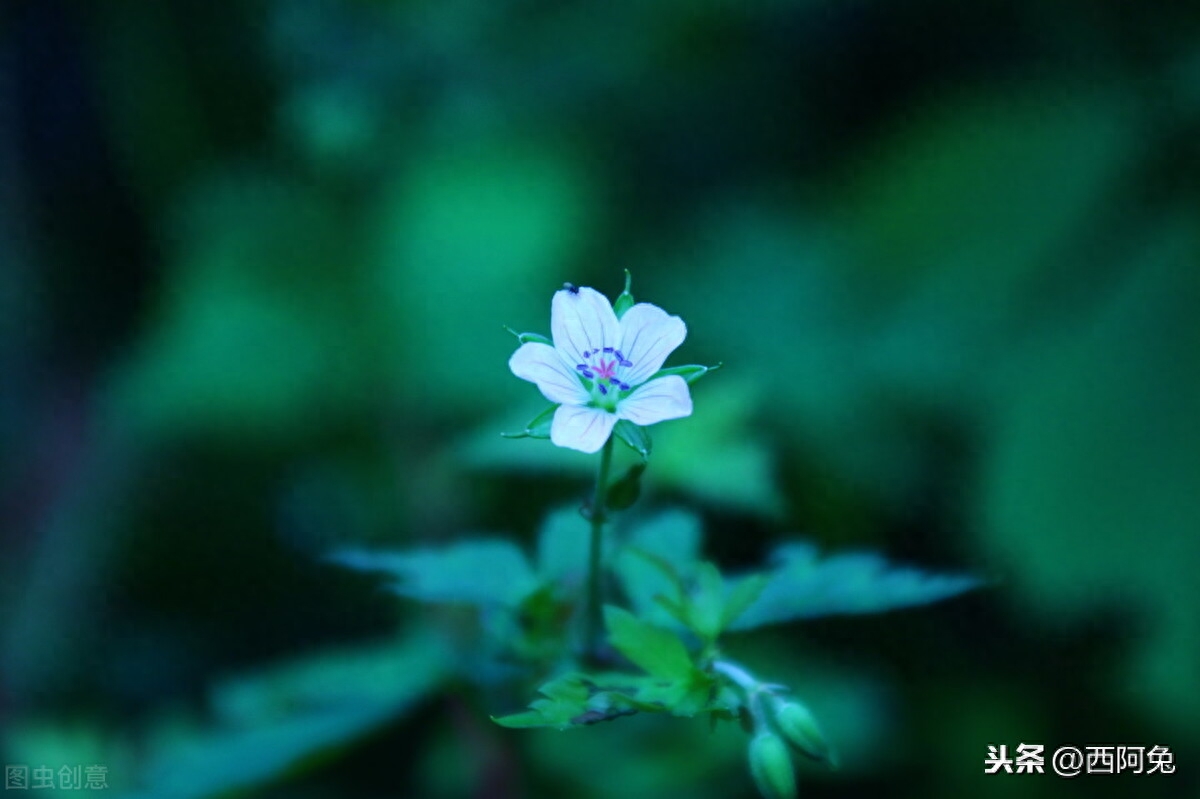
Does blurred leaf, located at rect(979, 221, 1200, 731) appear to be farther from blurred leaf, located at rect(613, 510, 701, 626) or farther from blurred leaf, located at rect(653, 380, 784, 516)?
blurred leaf, located at rect(613, 510, 701, 626)

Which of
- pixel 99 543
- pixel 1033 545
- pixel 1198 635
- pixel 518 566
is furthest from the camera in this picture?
pixel 99 543

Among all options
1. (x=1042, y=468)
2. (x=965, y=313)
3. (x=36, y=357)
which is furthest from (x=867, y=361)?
(x=36, y=357)

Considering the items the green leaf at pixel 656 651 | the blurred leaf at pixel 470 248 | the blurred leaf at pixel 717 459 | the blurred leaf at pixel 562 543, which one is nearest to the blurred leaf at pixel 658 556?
the blurred leaf at pixel 562 543

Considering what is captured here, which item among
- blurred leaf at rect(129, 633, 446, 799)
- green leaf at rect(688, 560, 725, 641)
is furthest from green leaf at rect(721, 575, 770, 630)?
blurred leaf at rect(129, 633, 446, 799)

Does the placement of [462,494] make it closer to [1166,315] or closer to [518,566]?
[518,566]

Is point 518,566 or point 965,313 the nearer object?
point 518,566

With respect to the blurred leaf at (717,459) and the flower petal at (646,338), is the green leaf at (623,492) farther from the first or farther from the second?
the blurred leaf at (717,459)
